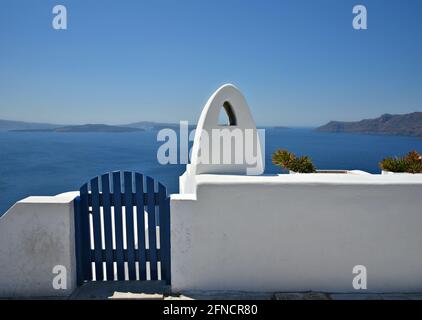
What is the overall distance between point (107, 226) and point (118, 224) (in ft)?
0.58

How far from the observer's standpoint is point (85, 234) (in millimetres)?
5156

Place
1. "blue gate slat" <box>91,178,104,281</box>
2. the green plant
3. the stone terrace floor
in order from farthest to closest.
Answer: the green plant, "blue gate slat" <box>91,178,104,281</box>, the stone terrace floor

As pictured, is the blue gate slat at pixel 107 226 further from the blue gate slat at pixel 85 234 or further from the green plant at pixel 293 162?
the green plant at pixel 293 162

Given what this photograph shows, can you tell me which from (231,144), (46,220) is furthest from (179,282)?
(231,144)

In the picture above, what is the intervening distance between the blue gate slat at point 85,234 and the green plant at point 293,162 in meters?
6.84

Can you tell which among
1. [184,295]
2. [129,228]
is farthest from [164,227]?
[184,295]

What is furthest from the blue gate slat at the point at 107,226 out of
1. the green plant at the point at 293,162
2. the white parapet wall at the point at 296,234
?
the green plant at the point at 293,162

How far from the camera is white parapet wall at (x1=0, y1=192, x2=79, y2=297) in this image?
193 inches

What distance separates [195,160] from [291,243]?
3274 millimetres

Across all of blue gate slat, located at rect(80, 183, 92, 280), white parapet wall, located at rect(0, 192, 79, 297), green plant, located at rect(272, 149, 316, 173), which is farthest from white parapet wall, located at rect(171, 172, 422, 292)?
green plant, located at rect(272, 149, 316, 173)

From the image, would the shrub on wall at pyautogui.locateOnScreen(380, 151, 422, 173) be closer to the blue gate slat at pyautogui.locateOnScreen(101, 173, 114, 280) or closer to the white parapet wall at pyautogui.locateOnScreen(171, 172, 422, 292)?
the white parapet wall at pyautogui.locateOnScreen(171, 172, 422, 292)
